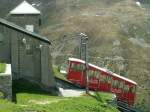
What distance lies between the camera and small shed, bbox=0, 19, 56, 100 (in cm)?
5331

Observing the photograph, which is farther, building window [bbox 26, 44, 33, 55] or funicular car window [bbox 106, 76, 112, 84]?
funicular car window [bbox 106, 76, 112, 84]

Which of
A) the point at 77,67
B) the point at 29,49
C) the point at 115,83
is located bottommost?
the point at 115,83

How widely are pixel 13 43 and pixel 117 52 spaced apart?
283 feet

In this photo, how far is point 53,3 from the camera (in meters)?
182

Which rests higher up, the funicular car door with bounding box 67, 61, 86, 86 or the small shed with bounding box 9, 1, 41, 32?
the small shed with bounding box 9, 1, 41, 32

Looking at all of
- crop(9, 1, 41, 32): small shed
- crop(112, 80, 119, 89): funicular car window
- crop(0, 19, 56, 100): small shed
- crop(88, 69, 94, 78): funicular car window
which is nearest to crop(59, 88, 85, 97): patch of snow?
crop(0, 19, 56, 100): small shed

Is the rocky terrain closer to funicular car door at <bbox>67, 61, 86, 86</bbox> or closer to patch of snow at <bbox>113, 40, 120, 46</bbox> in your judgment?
patch of snow at <bbox>113, 40, 120, 46</bbox>

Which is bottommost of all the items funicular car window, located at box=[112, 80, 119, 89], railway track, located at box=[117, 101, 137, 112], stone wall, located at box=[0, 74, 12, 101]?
railway track, located at box=[117, 101, 137, 112]

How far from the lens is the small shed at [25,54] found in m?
53.3

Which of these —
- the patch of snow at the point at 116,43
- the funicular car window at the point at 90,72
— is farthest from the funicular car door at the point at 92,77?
the patch of snow at the point at 116,43

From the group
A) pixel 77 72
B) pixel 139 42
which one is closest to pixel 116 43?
pixel 139 42

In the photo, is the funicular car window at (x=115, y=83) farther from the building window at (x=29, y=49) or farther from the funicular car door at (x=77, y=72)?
the building window at (x=29, y=49)

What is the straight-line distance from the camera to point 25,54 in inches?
2121

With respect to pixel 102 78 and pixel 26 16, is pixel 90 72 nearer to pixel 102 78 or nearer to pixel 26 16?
pixel 102 78
